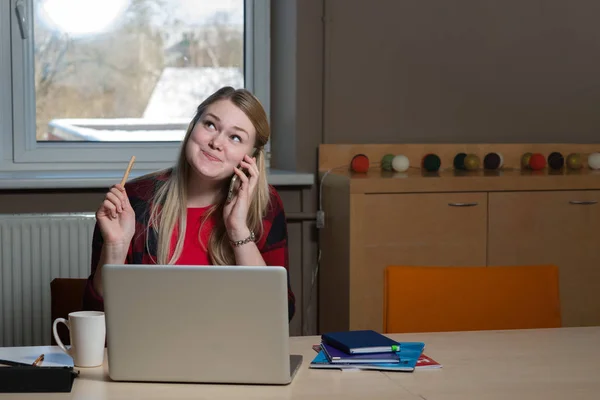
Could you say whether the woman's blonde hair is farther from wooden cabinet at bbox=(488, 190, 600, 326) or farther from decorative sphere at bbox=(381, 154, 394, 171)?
decorative sphere at bbox=(381, 154, 394, 171)

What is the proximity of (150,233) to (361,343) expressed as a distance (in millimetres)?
645

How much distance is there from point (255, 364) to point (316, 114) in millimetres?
2149

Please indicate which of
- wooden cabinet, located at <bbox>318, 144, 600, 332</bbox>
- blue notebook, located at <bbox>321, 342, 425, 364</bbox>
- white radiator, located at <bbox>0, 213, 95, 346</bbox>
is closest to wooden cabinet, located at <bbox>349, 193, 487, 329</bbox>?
wooden cabinet, located at <bbox>318, 144, 600, 332</bbox>

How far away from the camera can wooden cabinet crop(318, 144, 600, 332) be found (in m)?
3.00

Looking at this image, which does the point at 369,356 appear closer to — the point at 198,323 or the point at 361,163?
the point at 198,323

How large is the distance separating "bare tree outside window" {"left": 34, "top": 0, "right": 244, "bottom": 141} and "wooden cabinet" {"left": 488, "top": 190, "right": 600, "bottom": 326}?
1292 millimetres

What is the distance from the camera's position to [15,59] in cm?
345

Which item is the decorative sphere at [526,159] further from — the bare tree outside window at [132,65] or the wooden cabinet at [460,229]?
the bare tree outside window at [132,65]

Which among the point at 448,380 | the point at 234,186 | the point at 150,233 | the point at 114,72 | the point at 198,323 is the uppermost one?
the point at 114,72

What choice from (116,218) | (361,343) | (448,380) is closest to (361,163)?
(116,218)

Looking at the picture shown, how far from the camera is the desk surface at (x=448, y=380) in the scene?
136cm

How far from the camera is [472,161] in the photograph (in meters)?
3.42

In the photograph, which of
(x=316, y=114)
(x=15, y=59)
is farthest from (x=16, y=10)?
(x=316, y=114)

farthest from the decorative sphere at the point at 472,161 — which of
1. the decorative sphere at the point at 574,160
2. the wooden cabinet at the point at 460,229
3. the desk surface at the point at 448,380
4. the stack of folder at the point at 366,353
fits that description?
the stack of folder at the point at 366,353
